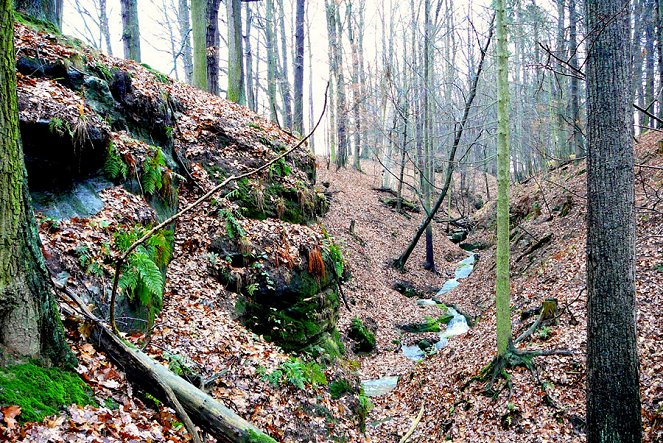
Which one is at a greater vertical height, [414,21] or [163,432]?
[414,21]

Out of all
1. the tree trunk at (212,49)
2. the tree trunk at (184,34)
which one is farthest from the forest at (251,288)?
the tree trunk at (184,34)

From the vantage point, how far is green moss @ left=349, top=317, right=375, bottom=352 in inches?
427

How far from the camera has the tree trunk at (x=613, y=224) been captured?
4633 mm

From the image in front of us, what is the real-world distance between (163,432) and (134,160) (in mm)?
4589

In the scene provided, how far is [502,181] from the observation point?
7617 millimetres

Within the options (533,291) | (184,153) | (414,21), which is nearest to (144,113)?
(184,153)

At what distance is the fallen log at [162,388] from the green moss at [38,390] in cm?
55

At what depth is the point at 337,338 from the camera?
9258 mm

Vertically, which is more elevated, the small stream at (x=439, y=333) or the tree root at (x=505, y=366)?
the tree root at (x=505, y=366)

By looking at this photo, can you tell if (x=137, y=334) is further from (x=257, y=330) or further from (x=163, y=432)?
(x=257, y=330)

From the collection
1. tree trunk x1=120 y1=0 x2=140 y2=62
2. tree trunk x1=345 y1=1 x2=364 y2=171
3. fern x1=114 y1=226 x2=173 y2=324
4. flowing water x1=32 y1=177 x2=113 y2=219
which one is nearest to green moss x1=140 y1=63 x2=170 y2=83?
flowing water x1=32 y1=177 x2=113 y2=219

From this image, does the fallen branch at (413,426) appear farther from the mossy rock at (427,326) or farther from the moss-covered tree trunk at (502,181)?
the mossy rock at (427,326)

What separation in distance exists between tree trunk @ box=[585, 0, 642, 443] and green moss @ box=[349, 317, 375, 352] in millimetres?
6550

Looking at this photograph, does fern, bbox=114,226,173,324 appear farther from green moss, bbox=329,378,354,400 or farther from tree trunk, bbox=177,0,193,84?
tree trunk, bbox=177,0,193,84
